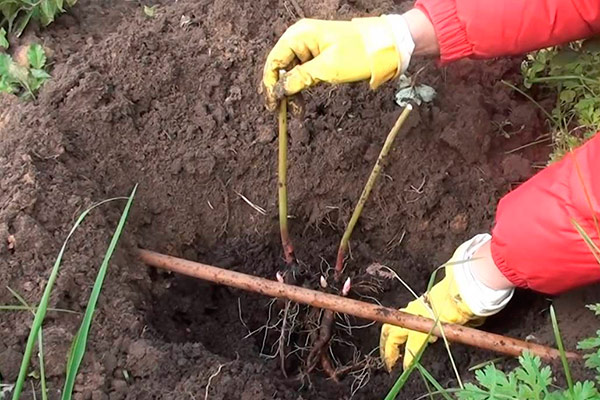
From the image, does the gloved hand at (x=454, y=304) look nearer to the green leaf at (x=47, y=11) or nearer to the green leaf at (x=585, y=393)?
the green leaf at (x=585, y=393)

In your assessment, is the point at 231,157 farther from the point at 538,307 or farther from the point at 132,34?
the point at 538,307

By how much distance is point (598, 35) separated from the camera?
6.73 ft

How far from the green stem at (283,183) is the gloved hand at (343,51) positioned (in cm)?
3

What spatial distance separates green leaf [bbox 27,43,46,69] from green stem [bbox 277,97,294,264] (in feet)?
2.45

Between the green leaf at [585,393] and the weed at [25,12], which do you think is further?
the weed at [25,12]

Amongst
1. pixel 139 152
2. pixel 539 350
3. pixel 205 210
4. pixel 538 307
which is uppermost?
pixel 139 152

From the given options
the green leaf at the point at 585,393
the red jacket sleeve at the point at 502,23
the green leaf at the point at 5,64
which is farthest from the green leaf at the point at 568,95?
the green leaf at the point at 5,64

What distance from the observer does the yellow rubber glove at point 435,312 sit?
1.90 meters

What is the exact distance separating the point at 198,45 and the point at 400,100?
1.91 ft

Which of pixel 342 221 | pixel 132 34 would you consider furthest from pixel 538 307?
pixel 132 34

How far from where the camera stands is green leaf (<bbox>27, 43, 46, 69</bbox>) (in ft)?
7.32

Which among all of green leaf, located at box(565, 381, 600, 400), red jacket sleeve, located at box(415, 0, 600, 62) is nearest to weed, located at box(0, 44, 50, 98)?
red jacket sleeve, located at box(415, 0, 600, 62)

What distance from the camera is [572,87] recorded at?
2197 millimetres

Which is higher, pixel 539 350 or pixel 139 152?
pixel 139 152
